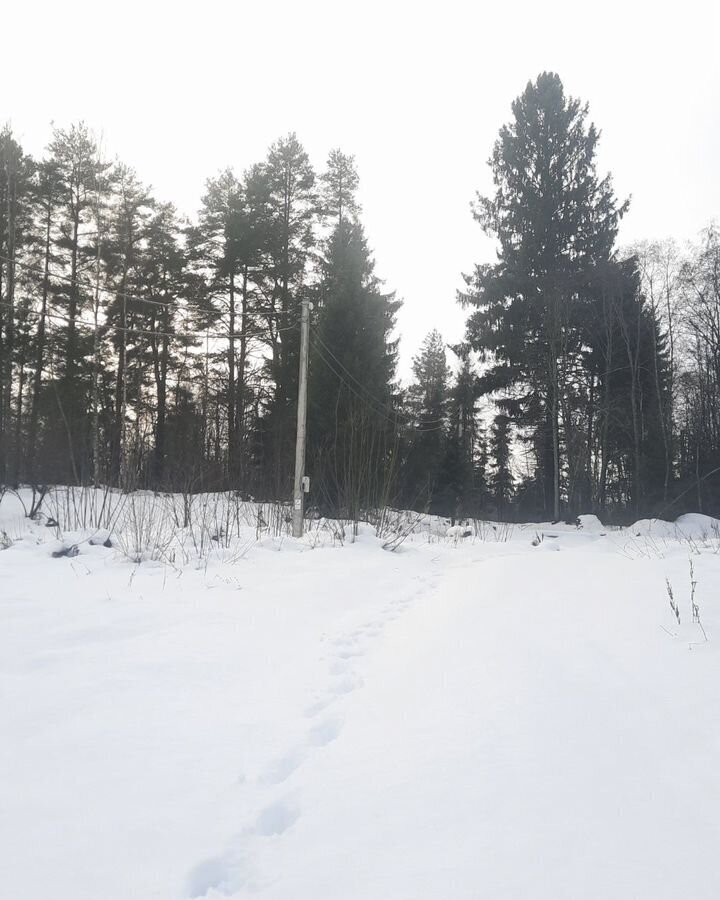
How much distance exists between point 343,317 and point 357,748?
47.6 feet

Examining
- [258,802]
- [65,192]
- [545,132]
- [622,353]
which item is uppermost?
[545,132]

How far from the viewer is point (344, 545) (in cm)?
762

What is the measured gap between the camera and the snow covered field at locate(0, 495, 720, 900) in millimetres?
1105

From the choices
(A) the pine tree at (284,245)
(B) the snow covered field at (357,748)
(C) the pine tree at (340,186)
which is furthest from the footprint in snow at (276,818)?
(C) the pine tree at (340,186)

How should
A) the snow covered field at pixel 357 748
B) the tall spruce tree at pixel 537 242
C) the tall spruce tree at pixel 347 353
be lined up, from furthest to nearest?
the tall spruce tree at pixel 537 242, the tall spruce tree at pixel 347 353, the snow covered field at pixel 357 748

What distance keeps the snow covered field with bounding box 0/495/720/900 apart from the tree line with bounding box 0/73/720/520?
10983 millimetres

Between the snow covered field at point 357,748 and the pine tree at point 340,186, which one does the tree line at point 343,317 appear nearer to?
the pine tree at point 340,186

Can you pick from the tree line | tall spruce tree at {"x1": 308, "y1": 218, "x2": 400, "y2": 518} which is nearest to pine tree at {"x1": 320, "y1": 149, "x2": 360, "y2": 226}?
the tree line

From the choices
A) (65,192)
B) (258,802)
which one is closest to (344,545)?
(258,802)

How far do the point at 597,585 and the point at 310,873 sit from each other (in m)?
3.71

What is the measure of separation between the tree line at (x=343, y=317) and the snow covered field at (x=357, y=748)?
11.0 metres

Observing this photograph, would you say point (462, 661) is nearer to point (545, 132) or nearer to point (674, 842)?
point (674, 842)

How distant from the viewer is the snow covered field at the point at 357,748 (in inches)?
43.5

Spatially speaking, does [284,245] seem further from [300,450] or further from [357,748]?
[357,748]
